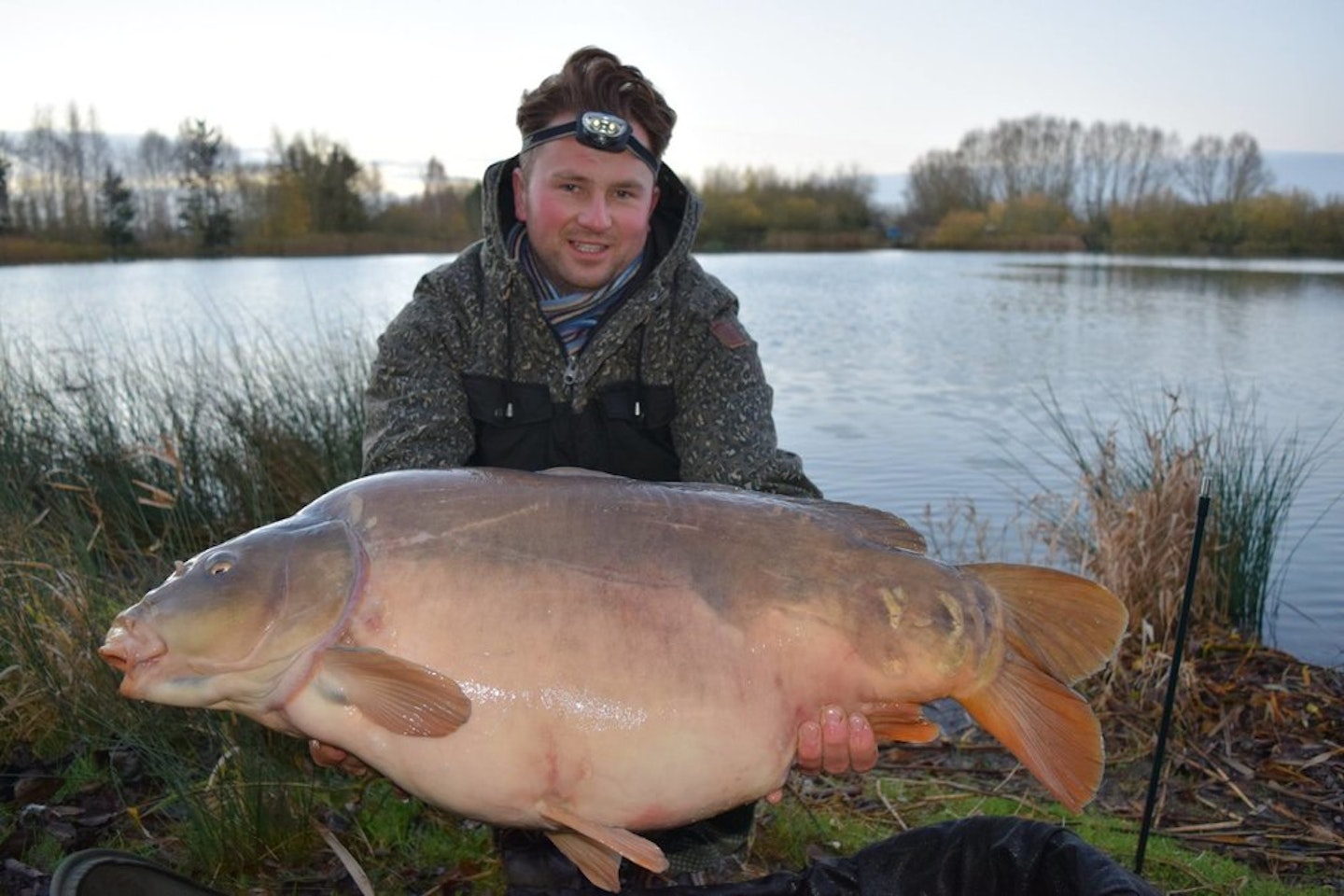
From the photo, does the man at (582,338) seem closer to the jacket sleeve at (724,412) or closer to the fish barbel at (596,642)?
the jacket sleeve at (724,412)

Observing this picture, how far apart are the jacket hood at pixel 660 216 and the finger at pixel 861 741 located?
112 cm

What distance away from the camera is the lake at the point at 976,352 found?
6.56m

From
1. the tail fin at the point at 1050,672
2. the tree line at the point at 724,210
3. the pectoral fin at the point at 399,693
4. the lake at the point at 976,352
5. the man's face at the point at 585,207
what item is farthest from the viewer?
the tree line at the point at 724,210

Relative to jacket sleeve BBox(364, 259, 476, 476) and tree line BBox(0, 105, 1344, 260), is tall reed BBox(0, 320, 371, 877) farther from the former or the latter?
tree line BBox(0, 105, 1344, 260)

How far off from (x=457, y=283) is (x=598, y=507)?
100cm

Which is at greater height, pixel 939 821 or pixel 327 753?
pixel 327 753

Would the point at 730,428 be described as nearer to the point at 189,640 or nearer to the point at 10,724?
the point at 189,640

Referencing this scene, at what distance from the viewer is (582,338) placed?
95.6 inches

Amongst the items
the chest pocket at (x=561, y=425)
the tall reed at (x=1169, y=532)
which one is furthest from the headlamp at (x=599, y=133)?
the tall reed at (x=1169, y=532)

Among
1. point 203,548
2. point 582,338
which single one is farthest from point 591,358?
point 203,548

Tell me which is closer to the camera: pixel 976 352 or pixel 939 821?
pixel 939 821

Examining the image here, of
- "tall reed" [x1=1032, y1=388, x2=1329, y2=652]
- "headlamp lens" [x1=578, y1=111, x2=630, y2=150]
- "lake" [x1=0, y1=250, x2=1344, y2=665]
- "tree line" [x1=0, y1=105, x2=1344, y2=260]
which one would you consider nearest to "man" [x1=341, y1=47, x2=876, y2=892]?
"headlamp lens" [x1=578, y1=111, x2=630, y2=150]

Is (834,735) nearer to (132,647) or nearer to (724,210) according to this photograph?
(132,647)

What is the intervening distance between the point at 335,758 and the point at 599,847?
1.53 ft
